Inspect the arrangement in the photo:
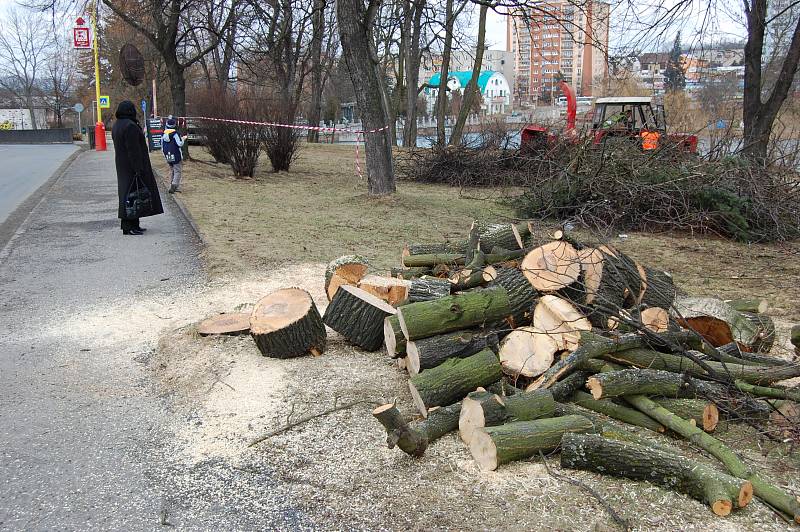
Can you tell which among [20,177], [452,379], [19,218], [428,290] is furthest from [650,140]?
[20,177]

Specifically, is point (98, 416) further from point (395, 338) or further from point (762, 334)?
point (762, 334)

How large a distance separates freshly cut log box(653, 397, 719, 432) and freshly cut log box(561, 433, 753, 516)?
562mm

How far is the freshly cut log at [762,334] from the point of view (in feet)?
15.4

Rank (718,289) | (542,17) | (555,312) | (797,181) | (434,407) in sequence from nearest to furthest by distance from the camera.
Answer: (434,407), (555,312), (718,289), (797,181), (542,17)

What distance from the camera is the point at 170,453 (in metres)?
3.61

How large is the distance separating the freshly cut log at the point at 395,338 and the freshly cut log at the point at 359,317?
1.14ft

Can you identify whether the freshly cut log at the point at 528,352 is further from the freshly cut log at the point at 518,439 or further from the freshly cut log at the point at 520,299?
the freshly cut log at the point at 518,439

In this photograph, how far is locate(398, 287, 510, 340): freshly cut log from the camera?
4234 millimetres

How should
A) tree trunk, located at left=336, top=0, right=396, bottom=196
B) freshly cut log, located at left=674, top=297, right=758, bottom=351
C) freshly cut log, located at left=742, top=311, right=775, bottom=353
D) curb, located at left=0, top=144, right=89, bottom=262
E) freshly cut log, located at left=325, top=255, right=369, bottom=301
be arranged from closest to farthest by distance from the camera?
freshly cut log, located at left=674, top=297, right=758, bottom=351, freshly cut log, located at left=742, top=311, right=775, bottom=353, freshly cut log, located at left=325, top=255, right=369, bottom=301, curb, located at left=0, top=144, right=89, bottom=262, tree trunk, located at left=336, top=0, right=396, bottom=196

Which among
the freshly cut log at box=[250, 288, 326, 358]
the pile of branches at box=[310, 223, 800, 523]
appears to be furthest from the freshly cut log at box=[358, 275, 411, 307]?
the freshly cut log at box=[250, 288, 326, 358]

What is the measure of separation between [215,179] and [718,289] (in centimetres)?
1257

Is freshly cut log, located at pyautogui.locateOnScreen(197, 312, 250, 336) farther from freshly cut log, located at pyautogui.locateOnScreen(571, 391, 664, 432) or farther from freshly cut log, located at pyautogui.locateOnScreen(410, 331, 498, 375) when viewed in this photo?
freshly cut log, located at pyautogui.locateOnScreen(571, 391, 664, 432)

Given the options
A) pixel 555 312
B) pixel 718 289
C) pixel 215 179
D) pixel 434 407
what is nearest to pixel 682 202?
pixel 718 289

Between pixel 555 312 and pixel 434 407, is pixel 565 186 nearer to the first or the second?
pixel 555 312
